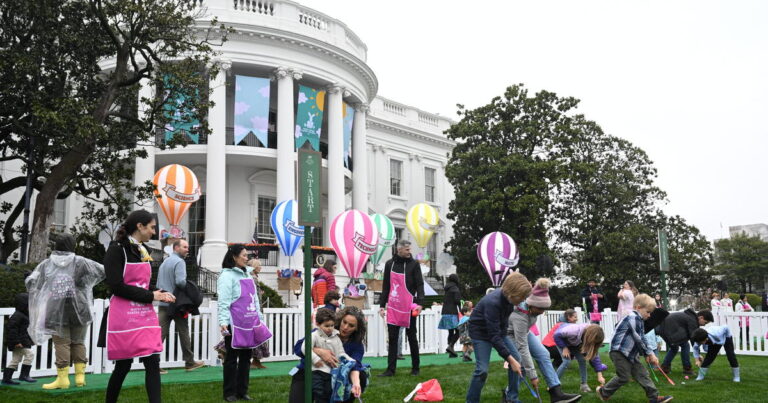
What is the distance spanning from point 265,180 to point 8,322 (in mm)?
21690

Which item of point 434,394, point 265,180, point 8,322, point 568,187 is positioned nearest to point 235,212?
point 265,180

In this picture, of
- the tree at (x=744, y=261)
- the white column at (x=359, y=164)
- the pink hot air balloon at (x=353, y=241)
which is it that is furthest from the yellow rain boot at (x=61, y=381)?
the tree at (x=744, y=261)

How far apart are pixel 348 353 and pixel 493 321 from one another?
1.62 m

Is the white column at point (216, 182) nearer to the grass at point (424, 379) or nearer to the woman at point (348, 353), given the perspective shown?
the grass at point (424, 379)

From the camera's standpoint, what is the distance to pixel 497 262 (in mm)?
26484

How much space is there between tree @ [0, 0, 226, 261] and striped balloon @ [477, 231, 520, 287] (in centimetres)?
1289

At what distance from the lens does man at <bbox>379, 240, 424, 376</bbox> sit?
1023 centimetres

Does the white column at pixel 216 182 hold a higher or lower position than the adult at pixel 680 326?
higher

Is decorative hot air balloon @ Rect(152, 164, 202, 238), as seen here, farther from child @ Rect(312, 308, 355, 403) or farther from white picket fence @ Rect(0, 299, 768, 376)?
child @ Rect(312, 308, 355, 403)

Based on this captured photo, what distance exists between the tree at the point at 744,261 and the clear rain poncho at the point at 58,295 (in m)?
68.6

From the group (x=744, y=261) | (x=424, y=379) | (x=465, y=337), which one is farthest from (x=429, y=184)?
(x=744, y=261)

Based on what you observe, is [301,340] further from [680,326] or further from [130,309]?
[680,326]

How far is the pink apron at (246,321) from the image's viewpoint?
773 centimetres

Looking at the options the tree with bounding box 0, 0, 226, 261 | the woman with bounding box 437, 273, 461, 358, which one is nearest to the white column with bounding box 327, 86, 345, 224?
the tree with bounding box 0, 0, 226, 261
